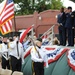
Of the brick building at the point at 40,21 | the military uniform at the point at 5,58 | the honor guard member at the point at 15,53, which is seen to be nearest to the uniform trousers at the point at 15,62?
the honor guard member at the point at 15,53

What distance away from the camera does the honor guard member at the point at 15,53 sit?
11.7 meters

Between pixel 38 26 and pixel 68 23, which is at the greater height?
pixel 68 23

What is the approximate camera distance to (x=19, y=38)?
457 inches

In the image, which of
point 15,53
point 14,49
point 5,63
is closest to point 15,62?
point 15,53

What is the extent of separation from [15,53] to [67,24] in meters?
2.26

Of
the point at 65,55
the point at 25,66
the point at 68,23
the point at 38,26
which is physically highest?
the point at 68,23

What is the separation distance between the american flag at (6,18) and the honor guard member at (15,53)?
5.35 ft

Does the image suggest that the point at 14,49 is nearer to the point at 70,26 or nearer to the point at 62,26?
the point at 62,26

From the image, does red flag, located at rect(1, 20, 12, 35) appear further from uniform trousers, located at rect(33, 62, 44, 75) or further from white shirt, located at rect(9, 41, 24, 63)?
uniform trousers, located at rect(33, 62, 44, 75)

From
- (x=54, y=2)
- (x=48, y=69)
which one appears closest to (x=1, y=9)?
(x=48, y=69)

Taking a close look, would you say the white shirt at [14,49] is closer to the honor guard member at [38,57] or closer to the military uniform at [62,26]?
the honor guard member at [38,57]

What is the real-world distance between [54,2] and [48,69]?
4049 cm

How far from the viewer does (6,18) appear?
1362cm

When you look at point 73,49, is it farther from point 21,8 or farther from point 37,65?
point 21,8
